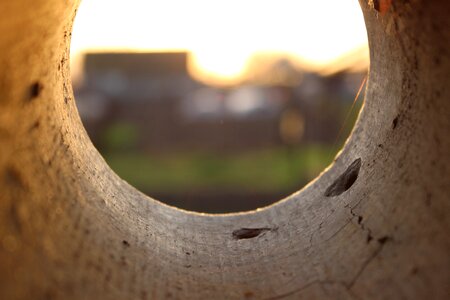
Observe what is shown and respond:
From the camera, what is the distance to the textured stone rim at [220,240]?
2.58 ft

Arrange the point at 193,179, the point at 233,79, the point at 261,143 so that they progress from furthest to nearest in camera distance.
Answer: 1. the point at 233,79
2. the point at 261,143
3. the point at 193,179

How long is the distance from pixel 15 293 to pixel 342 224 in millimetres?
616

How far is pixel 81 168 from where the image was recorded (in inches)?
42.6

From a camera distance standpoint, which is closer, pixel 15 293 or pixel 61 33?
pixel 15 293

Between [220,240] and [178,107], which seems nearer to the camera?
[220,240]

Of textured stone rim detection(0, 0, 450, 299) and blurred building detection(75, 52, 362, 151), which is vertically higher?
blurred building detection(75, 52, 362, 151)

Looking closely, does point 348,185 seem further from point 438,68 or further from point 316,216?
point 438,68

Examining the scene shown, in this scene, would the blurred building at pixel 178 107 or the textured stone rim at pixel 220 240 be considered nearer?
the textured stone rim at pixel 220 240

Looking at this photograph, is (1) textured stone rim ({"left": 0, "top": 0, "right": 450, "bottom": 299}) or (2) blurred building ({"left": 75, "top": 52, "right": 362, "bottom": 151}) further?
(2) blurred building ({"left": 75, "top": 52, "right": 362, "bottom": 151})

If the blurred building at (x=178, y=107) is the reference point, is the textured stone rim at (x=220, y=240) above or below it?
below

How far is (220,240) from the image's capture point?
1335 millimetres

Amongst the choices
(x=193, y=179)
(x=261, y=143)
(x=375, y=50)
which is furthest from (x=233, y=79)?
(x=375, y=50)

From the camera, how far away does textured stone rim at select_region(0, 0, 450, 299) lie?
2.58ft

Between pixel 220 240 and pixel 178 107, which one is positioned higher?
pixel 178 107
